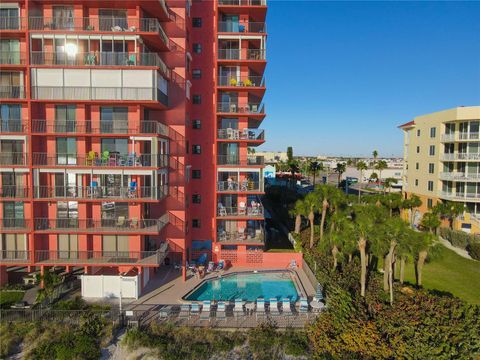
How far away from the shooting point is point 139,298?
24.3m

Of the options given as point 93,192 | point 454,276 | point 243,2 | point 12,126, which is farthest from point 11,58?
point 454,276

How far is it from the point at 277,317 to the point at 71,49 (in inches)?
896

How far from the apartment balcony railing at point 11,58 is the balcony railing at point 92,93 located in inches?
93.9

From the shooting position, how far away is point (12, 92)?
2428 centimetres

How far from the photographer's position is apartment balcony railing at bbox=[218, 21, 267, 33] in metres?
30.1

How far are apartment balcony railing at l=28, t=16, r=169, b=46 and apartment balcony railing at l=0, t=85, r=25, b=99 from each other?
4.33 m

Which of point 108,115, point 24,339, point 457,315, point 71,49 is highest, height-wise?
point 71,49

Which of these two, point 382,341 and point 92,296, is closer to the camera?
point 382,341

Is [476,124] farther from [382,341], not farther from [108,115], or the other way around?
[108,115]

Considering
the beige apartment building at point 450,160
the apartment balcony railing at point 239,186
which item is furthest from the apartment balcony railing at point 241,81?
the beige apartment building at point 450,160

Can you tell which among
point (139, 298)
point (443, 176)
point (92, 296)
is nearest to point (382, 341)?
point (139, 298)

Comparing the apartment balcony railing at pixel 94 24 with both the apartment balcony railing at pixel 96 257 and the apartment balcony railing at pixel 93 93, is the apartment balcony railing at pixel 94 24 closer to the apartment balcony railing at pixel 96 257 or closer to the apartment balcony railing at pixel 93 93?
the apartment balcony railing at pixel 93 93

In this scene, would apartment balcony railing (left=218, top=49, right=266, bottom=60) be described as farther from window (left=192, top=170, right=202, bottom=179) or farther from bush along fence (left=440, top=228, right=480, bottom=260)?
bush along fence (left=440, top=228, right=480, bottom=260)

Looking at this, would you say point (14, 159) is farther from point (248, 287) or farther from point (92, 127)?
point (248, 287)
